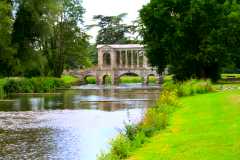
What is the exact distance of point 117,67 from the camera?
137 metres

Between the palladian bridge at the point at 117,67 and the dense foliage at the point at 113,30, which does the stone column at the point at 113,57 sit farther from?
the dense foliage at the point at 113,30

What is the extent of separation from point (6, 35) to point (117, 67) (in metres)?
69.8

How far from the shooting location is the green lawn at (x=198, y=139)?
645 inches

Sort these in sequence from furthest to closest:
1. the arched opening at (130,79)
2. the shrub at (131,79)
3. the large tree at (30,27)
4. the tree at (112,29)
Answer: the tree at (112,29), the shrub at (131,79), the arched opening at (130,79), the large tree at (30,27)

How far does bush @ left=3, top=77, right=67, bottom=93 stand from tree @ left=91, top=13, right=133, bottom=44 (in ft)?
228

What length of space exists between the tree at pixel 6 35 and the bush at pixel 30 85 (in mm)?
3470

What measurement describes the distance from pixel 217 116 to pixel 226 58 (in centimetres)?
3893

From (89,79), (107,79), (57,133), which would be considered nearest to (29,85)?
(57,133)

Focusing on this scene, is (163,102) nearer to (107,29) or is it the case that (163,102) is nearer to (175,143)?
(175,143)

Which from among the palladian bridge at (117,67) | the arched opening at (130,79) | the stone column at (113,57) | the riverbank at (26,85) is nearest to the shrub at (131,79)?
the arched opening at (130,79)

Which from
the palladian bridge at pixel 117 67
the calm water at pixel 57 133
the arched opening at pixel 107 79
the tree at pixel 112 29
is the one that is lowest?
the calm water at pixel 57 133

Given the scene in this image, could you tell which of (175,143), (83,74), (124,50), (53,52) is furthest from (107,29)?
(175,143)

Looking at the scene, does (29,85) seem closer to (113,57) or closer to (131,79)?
(131,79)

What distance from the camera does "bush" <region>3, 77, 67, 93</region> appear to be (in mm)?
74681
